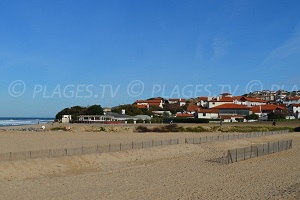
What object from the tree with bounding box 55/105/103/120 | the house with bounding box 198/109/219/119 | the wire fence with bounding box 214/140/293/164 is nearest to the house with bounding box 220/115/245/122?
the house with bounding box 198/109/219/119

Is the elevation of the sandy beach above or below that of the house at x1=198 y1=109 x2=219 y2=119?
below

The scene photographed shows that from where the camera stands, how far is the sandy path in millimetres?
15289

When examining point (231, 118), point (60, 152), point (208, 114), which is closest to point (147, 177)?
point (60, 152)

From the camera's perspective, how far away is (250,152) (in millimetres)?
27969

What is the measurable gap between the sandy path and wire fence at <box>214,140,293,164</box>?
62 centimetres

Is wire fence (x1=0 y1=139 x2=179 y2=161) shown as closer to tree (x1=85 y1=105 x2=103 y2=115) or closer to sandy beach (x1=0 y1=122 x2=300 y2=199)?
sandy beach (x1=0 y1=122 x2=300 y2=199)

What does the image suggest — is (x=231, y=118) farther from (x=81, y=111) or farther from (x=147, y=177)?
(x=147, y=177)

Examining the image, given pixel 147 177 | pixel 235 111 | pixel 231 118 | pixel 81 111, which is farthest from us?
pixel 81 111

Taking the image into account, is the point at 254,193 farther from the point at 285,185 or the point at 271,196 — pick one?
the point at 285,185

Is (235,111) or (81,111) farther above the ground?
(81,111)

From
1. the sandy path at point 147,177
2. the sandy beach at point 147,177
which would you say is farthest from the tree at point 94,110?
the sandy path at point 147,177

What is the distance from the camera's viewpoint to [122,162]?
85.0 feet

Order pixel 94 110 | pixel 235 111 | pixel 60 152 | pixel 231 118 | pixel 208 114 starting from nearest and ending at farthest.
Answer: pixel 60 152
pixel 231 118
pixel 208 114
pixel 235 111
pixel 94 110

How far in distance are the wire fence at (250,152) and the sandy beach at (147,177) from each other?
0.58m
